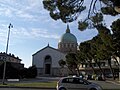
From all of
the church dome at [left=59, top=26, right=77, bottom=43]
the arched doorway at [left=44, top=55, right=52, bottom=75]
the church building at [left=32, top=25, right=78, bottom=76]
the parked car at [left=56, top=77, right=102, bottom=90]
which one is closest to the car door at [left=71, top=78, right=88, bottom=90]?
the parked car at [left=56, top=77, right=102, bottom=90]

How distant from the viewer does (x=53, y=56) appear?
149 meters

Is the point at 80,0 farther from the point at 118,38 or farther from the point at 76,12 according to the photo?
the point at 118,38

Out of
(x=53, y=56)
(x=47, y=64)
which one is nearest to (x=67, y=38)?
(x=53, y=56)

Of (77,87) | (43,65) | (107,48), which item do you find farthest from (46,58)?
(77,87)

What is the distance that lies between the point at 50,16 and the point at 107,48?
1447 inches

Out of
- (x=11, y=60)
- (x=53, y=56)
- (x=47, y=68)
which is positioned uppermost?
(x=53, y=56)

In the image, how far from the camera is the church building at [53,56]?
5753 inches

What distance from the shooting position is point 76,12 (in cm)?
2095

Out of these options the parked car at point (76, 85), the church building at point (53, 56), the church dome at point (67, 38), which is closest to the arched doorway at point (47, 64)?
the church building at point (53, 56)

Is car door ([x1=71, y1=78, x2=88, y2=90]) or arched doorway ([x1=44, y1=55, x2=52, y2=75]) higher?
arched doorway ([x1=44, y1=55, x2=52, y2=75])

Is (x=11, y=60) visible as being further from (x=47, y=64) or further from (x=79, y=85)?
(x=79, y=85)

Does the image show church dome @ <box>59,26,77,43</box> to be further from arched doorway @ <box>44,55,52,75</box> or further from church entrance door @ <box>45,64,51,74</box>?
church entrance door @ <box>45,64,51,74</box>

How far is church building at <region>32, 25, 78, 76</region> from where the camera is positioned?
14612 centimetres

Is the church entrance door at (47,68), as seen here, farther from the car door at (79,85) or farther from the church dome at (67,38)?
the car door at (79,85)
